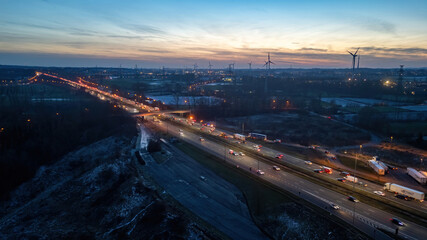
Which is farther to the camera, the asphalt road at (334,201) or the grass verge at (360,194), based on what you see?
the grass verge at (360,194)

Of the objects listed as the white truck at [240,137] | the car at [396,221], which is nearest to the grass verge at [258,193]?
the car at [396,221]

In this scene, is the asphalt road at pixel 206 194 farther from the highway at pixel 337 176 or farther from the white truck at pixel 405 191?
the white truck at pixel 405 191

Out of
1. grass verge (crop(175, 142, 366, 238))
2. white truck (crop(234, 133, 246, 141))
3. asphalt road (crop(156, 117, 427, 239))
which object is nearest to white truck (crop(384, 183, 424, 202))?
asphalt road (crop(156, 117, 427, 239))

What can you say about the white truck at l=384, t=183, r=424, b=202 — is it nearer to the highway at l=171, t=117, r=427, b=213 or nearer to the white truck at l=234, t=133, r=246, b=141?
the highway at l=171, t=117, r=427, b=213

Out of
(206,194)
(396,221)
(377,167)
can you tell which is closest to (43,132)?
(206,194)

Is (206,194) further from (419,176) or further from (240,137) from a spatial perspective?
(419,176)
